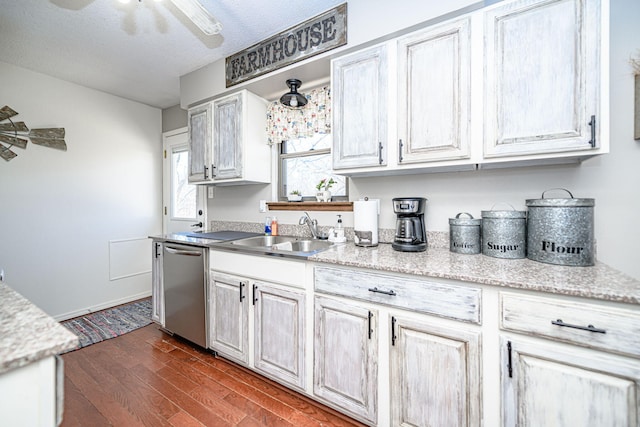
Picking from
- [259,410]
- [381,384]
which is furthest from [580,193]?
[259,410]

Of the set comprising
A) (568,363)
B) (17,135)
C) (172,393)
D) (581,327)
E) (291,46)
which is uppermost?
(291,46)

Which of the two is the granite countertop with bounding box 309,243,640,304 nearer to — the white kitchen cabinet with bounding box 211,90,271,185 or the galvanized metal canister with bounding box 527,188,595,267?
the galvanized metal canister with bounding box 527,188,595,267

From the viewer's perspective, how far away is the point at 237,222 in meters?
2.84

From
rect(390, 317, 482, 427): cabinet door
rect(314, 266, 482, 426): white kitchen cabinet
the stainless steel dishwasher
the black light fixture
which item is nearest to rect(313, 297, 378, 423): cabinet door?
rect(314, 266, 482, 426): white kitchen cabinet

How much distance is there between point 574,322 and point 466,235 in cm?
63

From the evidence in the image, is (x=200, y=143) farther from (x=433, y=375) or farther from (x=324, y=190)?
(x=433, y=375)

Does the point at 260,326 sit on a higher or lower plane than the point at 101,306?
higher

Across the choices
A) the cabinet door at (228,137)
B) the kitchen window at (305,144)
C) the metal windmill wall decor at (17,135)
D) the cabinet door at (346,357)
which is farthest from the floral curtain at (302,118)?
the metal windmill wall decor at (17,135)

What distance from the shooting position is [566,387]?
38.8 inches

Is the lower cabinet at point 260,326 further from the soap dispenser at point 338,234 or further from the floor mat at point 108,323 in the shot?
the floor mat at point 108,323

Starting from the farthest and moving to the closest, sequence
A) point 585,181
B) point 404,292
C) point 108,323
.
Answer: point 108,323 → point 585,181 → point 404,292

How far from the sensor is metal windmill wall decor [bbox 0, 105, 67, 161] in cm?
251

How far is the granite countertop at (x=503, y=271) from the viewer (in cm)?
95

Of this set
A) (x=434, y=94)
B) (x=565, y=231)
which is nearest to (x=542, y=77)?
(x=434, y=94)
